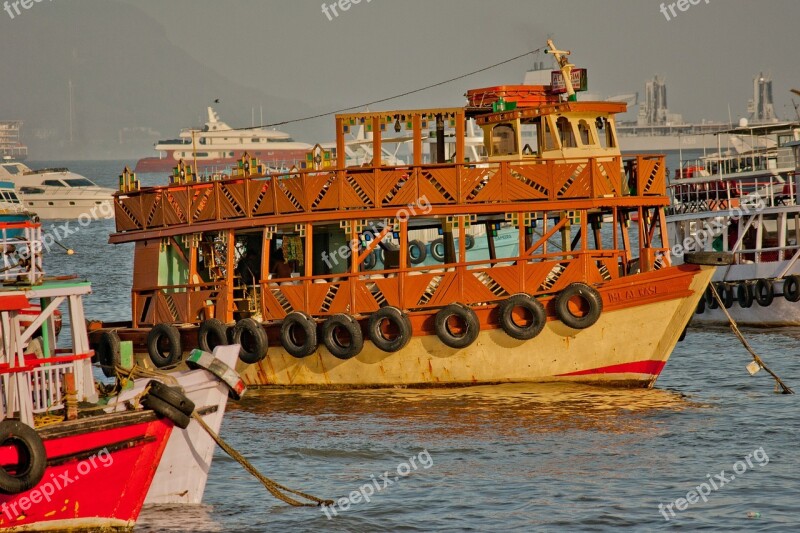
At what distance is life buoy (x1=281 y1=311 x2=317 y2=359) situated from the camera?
2159cm

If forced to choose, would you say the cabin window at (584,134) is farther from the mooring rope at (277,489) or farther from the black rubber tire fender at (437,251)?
the mooring rope at (277,489)

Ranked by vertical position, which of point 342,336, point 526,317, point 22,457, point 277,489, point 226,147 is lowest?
point 277,489

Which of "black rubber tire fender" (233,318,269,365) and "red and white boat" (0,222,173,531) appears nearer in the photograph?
"red and white boat" (0,222,173,531)

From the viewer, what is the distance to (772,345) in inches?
1147

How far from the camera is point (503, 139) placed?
78.2ft

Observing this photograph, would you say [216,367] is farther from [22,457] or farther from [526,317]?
[526,317]

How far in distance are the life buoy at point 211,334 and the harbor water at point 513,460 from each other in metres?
1.07

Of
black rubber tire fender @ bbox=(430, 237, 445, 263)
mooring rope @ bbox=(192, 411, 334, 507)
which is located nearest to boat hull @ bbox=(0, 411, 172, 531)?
mooring rope @ bbox=(192, 411, 334, 507)

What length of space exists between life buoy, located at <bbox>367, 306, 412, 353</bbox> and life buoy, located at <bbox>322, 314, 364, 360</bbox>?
234 mm
